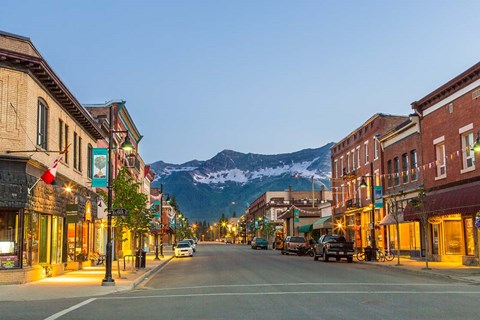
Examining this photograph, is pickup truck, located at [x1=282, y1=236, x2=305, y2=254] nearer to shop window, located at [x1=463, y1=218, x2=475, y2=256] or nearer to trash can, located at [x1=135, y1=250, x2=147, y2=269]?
shop window, located at [x1=463, y1=218, x2=475, y2=256]

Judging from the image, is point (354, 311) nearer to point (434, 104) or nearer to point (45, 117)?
point (45, 117)

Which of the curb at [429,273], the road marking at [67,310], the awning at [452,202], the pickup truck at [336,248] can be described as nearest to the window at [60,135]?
the road marking at [67,310]

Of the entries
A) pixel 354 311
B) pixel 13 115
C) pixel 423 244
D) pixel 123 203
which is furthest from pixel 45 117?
pixel 423 244

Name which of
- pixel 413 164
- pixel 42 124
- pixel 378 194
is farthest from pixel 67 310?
pixel 378 194

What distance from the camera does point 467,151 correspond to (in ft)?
105

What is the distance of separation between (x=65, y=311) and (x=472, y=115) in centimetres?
2469

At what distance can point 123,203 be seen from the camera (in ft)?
94.0

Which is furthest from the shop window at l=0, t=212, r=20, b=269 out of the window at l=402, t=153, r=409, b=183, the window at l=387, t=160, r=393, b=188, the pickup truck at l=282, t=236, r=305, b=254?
the pickup truck at l=282, t=236, r=305, b=254

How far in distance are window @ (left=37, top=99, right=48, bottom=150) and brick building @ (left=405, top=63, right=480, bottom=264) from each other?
19.5m

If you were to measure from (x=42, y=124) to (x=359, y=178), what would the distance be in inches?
1390

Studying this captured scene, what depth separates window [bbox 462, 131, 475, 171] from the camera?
31.9 metres

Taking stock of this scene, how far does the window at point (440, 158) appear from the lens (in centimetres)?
3554

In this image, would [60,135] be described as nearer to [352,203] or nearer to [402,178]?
[402,178]

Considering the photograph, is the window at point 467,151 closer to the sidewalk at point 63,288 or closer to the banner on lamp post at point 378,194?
the banner on lamp post at point 378,194
